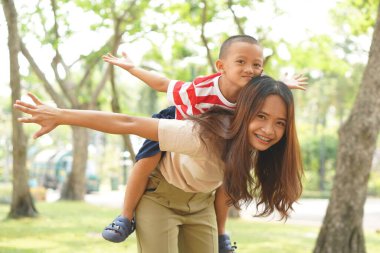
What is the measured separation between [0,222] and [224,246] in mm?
7571

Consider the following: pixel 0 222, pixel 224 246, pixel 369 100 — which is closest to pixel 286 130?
pixel 224 246

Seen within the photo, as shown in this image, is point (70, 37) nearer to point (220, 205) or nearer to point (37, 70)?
point (37, 70)

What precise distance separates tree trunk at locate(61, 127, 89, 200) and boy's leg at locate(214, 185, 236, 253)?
A: 1375 cm

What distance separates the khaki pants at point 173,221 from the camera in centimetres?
310

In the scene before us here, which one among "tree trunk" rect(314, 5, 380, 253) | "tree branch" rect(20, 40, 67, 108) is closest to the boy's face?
"tree trunk" rect(314, 5, 380, 253)

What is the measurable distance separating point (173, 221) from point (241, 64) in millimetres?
881

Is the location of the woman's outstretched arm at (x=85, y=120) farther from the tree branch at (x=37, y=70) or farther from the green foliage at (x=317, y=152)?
the green foliage at (x=317, y=152)

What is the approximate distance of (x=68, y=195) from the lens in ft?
56.2

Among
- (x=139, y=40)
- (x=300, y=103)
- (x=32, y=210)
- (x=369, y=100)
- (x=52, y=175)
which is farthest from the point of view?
(x=300, y=103)

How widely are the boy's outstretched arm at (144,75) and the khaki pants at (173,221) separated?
494mm

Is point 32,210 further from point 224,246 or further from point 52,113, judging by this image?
point 52,113

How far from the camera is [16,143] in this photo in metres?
10.6

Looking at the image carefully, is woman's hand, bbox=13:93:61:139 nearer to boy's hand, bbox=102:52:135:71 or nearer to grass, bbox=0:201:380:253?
boy's hand, bbox=102:52:135:71

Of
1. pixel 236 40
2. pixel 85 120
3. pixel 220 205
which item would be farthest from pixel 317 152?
pixel 85 120
